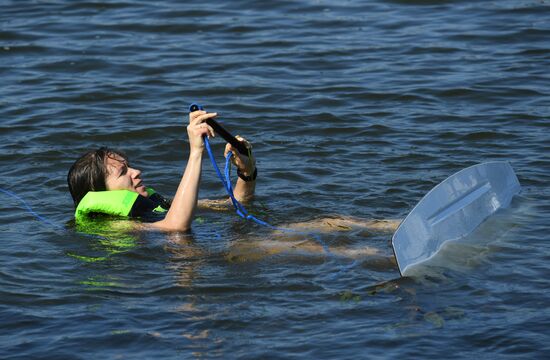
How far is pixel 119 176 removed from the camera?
710 centimetres

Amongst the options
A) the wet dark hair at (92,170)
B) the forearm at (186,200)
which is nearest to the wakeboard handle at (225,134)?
the forearm at (186,200)

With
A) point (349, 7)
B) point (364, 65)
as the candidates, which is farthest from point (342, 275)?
→ point (349, 7)

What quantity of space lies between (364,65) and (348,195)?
396 centimetres

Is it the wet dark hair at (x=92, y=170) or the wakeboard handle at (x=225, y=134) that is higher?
the wakeboard handle at (x=225, y=134)

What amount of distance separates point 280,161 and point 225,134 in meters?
2.45

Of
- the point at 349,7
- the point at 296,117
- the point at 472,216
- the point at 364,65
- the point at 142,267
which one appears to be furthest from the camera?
the point at 349,7

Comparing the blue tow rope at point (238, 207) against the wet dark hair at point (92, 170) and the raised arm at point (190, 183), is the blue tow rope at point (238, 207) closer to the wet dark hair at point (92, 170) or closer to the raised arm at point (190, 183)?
the raised arm at point (190, 183)

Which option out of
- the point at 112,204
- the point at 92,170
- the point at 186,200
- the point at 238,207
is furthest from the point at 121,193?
the point at 238,207

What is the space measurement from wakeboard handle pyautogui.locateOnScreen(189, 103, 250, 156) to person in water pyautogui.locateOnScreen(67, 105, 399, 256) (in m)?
0.05

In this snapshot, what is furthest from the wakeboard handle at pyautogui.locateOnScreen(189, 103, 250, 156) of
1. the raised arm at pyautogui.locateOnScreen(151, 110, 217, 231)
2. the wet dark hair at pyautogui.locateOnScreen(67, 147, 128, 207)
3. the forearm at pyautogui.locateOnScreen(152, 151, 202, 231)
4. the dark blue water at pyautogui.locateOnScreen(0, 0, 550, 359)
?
the wet dark hair at pyautogui.locateOnScreen(67, 147, 128, 207)

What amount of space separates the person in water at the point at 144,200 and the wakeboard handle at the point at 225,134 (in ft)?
0.17

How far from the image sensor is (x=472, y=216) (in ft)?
23.5

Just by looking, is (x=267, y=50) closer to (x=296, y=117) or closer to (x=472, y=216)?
(x=296, y=117)

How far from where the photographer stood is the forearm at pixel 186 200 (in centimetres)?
658
